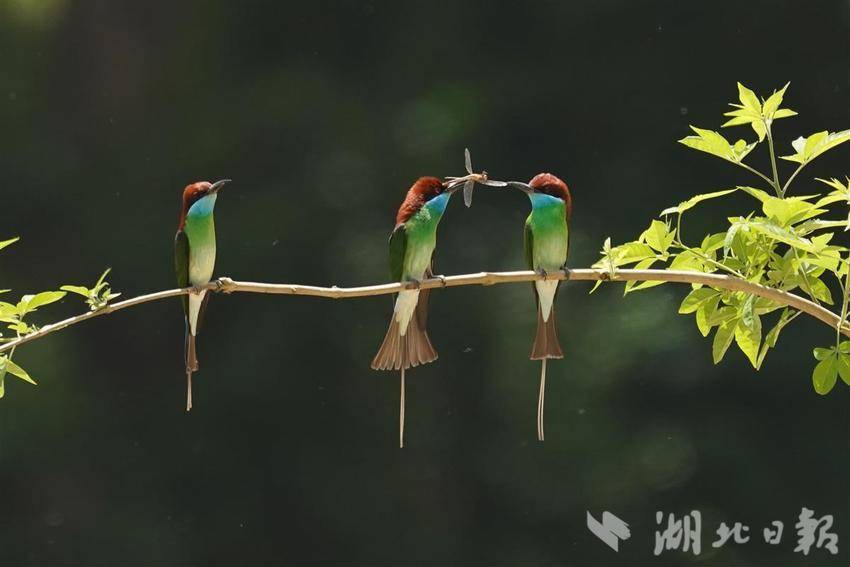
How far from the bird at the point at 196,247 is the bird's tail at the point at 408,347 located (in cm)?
24

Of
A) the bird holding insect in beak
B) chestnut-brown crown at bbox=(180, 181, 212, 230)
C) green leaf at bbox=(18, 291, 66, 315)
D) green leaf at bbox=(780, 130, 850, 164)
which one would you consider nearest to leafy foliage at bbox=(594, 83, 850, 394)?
green leaf at bbox=(780, 130, 850, 164)

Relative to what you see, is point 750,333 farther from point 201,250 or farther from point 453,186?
point 201,250

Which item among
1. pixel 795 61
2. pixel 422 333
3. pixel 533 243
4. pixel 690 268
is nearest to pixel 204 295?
pixel 422 333

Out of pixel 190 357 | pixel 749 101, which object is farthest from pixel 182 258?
pixel 749 101

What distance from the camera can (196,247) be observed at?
1.65 m

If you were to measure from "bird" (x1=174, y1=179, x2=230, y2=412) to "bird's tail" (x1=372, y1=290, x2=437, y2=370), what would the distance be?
0.80ft

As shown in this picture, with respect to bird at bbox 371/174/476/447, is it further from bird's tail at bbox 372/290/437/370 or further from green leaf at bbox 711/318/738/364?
green leaf at bbox 711/318/738/364

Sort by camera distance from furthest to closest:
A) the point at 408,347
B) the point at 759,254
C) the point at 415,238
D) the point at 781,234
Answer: the point at 415,238 → the point at 408,347 → the point at 759,254 → the point at 781,234

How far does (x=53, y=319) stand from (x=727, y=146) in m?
3.76

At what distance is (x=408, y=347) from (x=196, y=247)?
1.17 feet

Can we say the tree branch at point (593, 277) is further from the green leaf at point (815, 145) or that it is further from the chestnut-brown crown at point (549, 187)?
the chestnut-brown crown at point (549, 187)

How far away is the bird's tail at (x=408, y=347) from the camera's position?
1446mm

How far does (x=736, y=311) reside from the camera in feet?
3.99

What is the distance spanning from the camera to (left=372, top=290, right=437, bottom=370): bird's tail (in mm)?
1446
